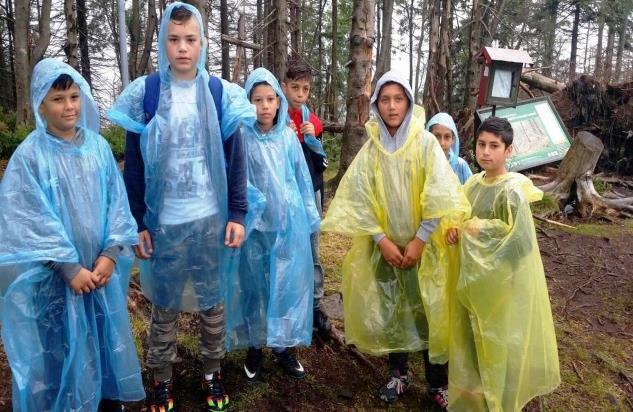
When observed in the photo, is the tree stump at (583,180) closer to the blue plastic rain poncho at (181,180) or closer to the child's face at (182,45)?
the blue plastic rain poncho at (181,180)

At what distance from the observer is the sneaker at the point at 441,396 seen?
234cm

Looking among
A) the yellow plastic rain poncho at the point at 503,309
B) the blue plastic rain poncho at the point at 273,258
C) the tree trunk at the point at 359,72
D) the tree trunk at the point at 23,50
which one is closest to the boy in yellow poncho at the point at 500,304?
the yellow plastic rain poncho at the point at 503,309

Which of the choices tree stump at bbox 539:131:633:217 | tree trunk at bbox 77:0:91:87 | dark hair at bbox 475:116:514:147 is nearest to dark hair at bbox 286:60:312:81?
dark hair at bbox 475:116:514:147

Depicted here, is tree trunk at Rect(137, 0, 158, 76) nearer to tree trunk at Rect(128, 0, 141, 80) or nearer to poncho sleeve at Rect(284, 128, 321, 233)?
tree trunk at Rect(128, 0, 141, 80)

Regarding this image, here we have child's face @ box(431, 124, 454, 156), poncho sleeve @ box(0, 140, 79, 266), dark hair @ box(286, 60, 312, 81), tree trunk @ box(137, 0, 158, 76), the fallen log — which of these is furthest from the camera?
tree trunk @ box(137, 0, 158, 76)

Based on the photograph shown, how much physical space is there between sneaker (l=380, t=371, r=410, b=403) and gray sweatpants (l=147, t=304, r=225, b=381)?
0.85 meters

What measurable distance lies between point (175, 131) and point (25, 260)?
73cm

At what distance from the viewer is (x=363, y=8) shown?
4711 mm

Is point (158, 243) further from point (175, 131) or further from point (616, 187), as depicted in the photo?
point (616, 187)

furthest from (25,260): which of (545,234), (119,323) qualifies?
(545,234)

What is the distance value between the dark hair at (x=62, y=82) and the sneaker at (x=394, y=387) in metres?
2.00

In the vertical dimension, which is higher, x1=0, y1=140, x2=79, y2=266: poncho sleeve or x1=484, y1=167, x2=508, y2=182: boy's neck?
x1=484, y1=167, x2=508, y2=182: boy's neck

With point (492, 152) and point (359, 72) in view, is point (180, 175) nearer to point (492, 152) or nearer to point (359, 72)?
point (492, 152)

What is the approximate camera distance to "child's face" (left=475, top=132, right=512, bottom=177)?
2.12 metres
